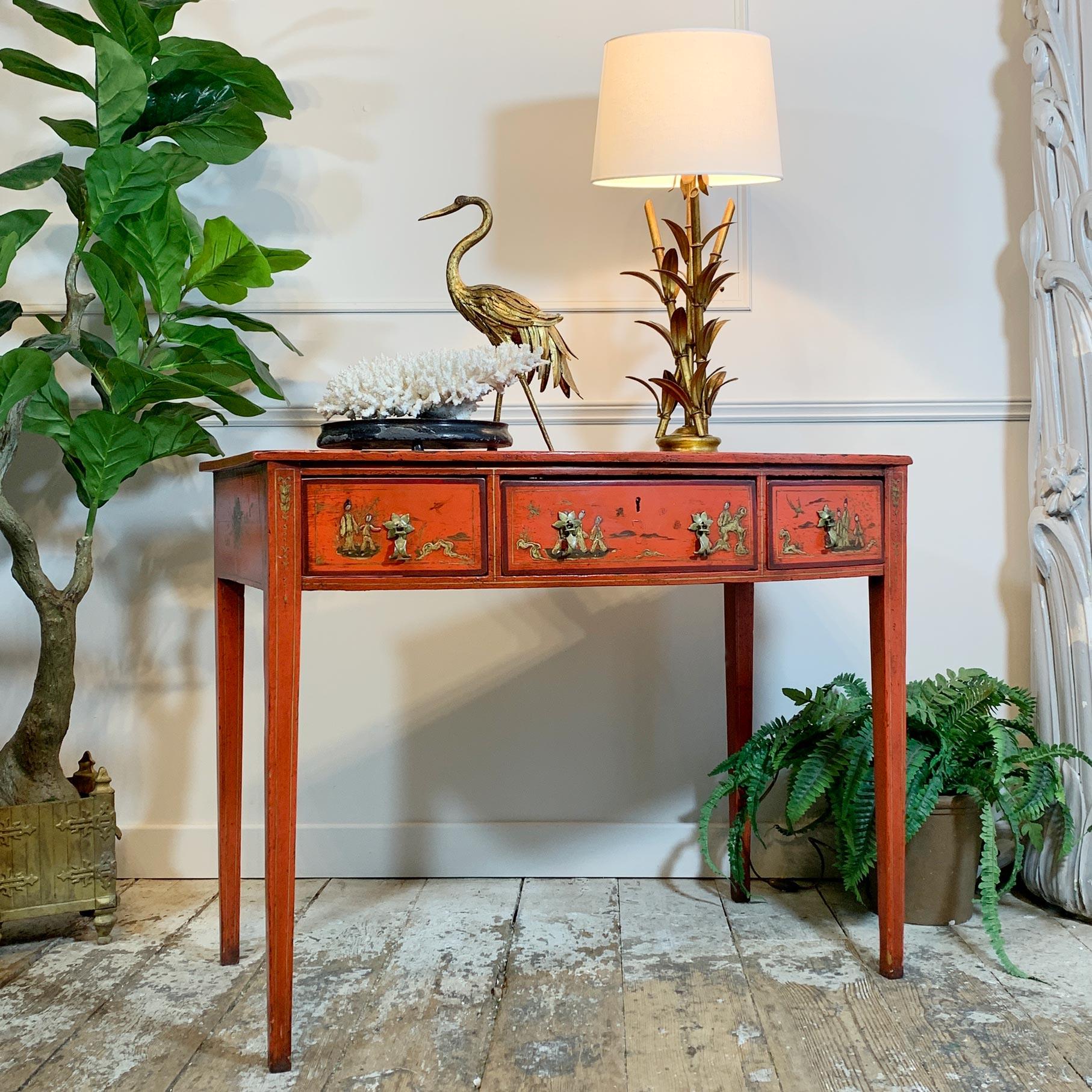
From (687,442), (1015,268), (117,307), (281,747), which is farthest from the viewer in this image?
(1015,268)

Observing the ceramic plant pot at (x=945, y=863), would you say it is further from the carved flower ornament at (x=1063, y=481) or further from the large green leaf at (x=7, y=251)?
the large green leaf at (x=7, y=251)

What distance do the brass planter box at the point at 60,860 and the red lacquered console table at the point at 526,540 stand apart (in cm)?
28

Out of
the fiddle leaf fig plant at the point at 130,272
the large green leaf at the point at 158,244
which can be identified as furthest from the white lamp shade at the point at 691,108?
the large green leaf at the point at 158,244

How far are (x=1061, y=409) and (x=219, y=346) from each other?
59.5 inches

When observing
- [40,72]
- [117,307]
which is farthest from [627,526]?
[40,72]

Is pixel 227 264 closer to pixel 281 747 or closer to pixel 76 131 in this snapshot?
pixel 76 131

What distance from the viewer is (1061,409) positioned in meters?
2.05

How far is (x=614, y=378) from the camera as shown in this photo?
2.21 metres

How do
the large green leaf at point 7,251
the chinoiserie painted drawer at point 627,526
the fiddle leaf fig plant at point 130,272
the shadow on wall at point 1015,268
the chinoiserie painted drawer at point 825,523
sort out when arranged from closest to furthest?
1. the chinoiserie painted drawer at point 627,526
2. the chinoiserie painted drawer at point 825,523
3. the large green leaf at point 7,251
4. the fiddle leaf fig plant at point 130,272
5. the shadow on wall at point 1015,268

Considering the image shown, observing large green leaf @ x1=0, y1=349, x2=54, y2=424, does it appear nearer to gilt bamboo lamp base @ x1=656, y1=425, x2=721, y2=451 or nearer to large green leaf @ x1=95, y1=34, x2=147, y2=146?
large green leaf @ x1=95, y1=34, x2=147, y2=146

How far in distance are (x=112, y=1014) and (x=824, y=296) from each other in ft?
5.72

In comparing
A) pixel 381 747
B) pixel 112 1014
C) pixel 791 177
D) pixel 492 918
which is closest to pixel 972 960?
pixel 492 918

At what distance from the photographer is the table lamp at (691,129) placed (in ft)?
5.74

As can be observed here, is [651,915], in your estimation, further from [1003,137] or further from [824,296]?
[1003,137]
